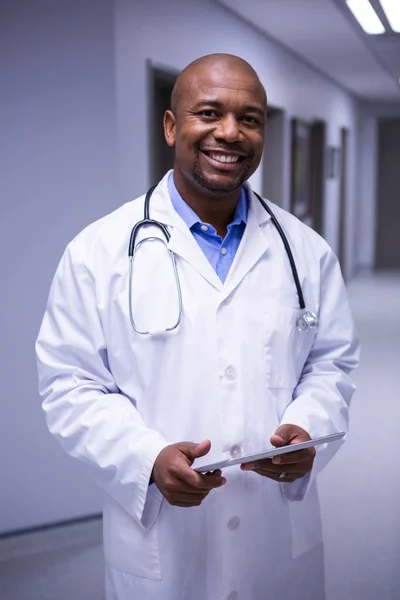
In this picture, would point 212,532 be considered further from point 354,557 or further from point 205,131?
point 354,557

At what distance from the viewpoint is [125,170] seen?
227 centimetres

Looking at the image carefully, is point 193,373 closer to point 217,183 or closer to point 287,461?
point 287,461

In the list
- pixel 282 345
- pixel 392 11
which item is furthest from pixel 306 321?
pixel 392 11

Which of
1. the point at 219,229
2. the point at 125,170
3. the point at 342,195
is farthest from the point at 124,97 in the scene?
the point at 342,195

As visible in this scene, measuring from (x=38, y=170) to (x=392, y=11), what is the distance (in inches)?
76.0

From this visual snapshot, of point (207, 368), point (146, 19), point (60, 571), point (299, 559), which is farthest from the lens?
point (146, 19)

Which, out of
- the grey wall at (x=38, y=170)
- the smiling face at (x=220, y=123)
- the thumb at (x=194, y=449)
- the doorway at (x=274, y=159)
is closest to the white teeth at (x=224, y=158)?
the smiling face at (x=220, y=123)

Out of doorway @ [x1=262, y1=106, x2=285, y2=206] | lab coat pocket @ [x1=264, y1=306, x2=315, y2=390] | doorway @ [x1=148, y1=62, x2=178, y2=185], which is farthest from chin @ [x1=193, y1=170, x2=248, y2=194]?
doorway @ [x1=262, y1=106, x2=285, y2=206]

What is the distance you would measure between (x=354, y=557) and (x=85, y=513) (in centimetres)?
89

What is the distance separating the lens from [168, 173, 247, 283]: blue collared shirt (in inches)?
47.8

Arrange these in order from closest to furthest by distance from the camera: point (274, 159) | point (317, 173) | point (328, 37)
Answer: point (328, 37), point (274, 159), point (317, 173)

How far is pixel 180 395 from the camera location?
113 cm

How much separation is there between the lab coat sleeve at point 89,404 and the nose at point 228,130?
12.2 inches

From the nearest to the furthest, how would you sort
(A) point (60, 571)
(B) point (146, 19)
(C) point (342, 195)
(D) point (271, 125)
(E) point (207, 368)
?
(E) point (207, 368) → (A) point (60, 571) → (B) point (146, 19) → (D) point (271, 125) → (C) point (342, 195)
